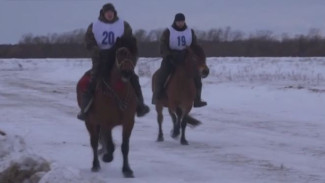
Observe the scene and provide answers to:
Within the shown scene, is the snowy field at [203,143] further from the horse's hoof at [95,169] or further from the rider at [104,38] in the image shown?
the rider at [104,38]

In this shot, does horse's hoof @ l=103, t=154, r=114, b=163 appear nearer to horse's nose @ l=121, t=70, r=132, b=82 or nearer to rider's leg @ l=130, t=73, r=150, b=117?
rider's leg @ l=130, t=73, r=150, b=117

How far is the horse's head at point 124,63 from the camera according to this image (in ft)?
27.4

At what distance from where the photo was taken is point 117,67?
861 cm

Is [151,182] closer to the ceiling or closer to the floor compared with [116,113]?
closer to the floor

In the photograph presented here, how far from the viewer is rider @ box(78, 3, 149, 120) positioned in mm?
9156

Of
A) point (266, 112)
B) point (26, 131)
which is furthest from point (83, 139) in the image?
point (266, 112)

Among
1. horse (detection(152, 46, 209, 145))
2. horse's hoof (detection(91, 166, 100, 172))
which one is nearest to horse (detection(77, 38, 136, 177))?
horse's hoof (detection(91, 166, 100, 172))

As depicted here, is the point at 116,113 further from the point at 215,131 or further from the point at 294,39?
the point at 294,39

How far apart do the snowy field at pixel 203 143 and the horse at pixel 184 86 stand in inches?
15.9

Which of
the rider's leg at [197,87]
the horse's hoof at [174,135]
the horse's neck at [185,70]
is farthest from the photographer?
the horse's hoof at [174,135]

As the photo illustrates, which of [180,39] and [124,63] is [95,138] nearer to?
[124,63]

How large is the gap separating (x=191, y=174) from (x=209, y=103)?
1235cm

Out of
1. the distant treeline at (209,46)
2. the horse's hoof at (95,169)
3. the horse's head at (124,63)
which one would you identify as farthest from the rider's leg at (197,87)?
the distant treeline at (209,46)

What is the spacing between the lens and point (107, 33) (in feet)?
30.6
